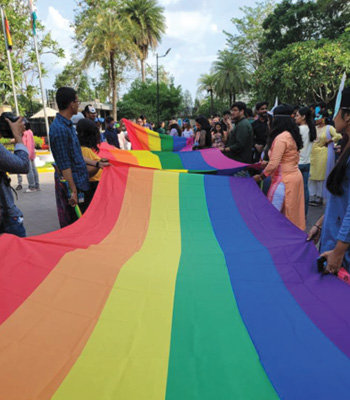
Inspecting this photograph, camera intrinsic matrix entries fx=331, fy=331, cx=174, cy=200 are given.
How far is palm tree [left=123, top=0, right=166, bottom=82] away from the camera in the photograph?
37.0 meters

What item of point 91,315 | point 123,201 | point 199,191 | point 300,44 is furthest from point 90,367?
point 300,44

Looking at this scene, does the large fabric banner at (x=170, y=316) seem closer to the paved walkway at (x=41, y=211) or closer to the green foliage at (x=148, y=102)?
the paved walkway at (x=41, y=211)

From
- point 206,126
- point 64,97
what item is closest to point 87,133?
point 64,97

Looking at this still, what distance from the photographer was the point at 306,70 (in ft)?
74.4

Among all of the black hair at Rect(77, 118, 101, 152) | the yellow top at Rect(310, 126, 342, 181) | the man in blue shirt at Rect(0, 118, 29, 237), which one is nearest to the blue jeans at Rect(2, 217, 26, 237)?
the man in blue shirt at Rect(0, 118, 29, 237)

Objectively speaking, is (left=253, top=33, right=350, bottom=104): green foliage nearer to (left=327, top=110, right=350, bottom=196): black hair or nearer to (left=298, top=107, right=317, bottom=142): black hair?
(left=298, top=107, right=317, bottom=142): black hair

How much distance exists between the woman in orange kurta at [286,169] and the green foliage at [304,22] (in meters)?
29.4

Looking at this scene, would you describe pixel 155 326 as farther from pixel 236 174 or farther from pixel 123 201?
pixel 236 174

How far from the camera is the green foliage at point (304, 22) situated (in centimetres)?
2775

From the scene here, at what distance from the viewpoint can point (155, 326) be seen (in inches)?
74.7

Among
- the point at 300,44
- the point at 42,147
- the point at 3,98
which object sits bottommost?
the point at 42,147

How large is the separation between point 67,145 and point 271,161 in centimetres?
236

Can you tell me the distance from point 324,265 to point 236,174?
9.23 feet

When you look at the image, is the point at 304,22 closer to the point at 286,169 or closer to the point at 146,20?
the point at 146,20
